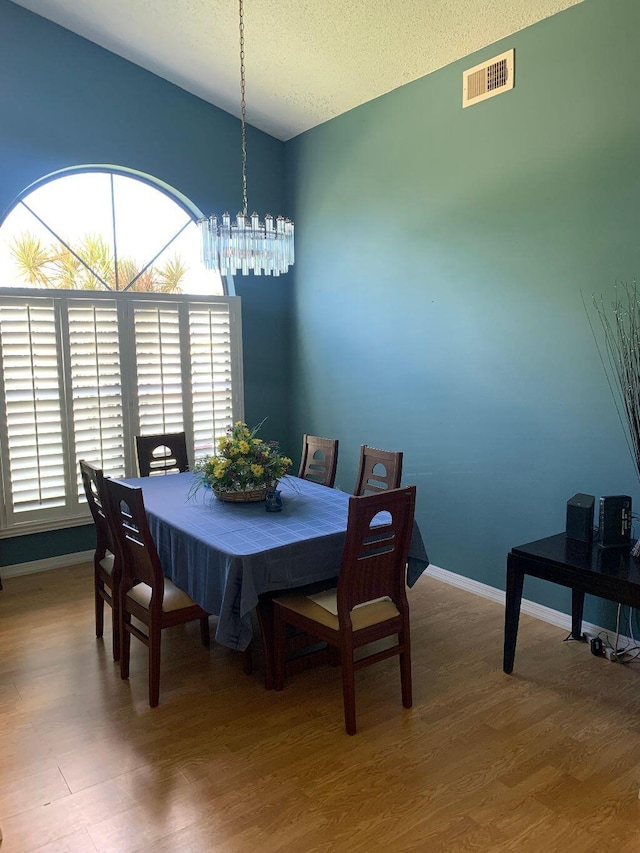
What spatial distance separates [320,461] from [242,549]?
1.48m

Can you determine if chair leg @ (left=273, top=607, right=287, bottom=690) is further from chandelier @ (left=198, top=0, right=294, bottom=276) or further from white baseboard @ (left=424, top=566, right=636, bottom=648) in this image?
chandelier @ (left=198, top=0, right=294, bottom=276)

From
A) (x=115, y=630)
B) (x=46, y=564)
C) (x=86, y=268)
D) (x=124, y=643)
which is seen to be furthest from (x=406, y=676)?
(x=86, y=268)

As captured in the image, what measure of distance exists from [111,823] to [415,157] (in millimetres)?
3960

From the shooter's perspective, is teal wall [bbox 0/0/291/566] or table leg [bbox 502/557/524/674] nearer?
table leg [bbox 502/557/524/674]

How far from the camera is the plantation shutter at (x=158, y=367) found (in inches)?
183

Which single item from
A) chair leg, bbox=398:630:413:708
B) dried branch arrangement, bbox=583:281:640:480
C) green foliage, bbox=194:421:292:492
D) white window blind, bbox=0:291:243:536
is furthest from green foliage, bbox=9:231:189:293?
chair leg, bbox=398:630:413:708

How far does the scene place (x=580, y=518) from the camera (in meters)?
2.97

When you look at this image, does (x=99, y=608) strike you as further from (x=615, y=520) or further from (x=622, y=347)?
(x=622, y=347)

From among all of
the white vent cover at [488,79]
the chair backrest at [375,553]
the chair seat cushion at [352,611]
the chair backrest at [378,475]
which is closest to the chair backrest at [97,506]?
the chair seat cushion at [352,611]

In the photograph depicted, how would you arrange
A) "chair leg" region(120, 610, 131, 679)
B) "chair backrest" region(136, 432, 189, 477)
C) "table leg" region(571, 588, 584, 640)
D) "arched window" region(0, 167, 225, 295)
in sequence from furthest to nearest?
"arched window" region(0, 167, 225, 295)
"chair backrest" region(136, 432, 189, 477)
"table leg" region(571, 588, 584, 640)
"chair leg" region(120, 610, 131, 679)

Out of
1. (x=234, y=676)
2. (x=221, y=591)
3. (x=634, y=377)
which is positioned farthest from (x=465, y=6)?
(x=234, y=676)

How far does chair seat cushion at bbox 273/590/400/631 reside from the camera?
102 inches

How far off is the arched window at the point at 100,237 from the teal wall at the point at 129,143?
143mm

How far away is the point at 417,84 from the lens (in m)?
4.06
